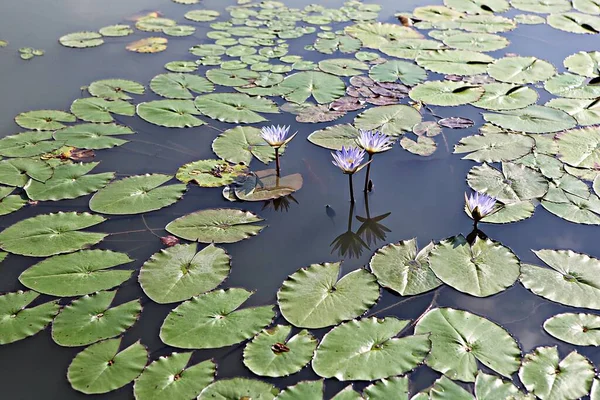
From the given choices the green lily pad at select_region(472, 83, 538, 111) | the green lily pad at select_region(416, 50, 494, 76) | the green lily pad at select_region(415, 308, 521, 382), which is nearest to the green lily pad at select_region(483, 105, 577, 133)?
the green lily pad at select_region(472, 83, 538, 111)

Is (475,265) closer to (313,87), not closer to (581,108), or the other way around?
(581,108)

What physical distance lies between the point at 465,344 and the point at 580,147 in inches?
98.0

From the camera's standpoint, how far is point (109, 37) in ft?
22.0

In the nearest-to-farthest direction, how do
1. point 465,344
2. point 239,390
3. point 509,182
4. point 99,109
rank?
point 239,390
point 465,344
point 509,182
point 99,109

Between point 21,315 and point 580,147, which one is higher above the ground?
point 580,147

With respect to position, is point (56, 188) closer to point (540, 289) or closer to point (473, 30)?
point (540, 289)

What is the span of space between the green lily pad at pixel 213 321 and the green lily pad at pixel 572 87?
399 centimetres

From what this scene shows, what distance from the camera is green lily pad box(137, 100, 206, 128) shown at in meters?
4.81

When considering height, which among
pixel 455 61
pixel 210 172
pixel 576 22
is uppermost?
pixel 576 22

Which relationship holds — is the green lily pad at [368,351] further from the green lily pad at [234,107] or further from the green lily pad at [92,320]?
the green lily pad at [234,107]

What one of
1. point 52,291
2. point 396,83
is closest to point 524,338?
point 52,291

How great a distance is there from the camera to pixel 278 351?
276cm

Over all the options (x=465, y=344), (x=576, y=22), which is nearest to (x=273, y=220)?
(x=465, y=344)

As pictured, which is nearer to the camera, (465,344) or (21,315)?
(465,344)
